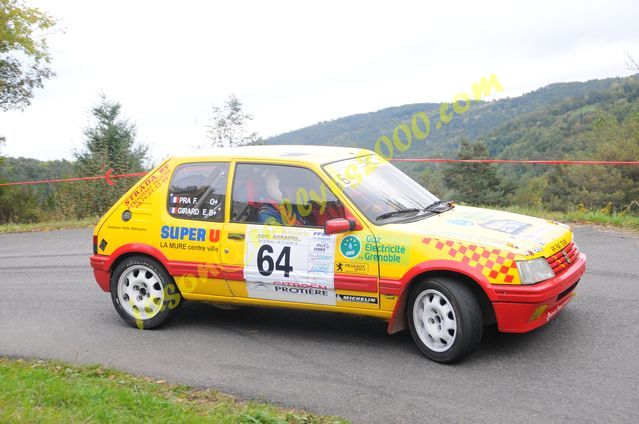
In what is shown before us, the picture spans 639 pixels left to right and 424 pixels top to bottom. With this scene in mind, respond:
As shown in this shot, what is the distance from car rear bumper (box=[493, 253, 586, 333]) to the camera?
4.96m

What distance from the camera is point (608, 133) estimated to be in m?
65.2

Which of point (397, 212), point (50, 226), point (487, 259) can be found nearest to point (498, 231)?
point (487, 259)

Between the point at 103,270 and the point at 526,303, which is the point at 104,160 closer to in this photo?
the point at 103,270

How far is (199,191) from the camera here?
635cm

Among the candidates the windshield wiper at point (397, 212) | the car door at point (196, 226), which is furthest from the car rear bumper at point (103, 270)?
the windshield wiper at point (397, 212)

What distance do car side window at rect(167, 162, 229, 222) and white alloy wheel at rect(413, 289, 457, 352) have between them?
Answer: 209 cm

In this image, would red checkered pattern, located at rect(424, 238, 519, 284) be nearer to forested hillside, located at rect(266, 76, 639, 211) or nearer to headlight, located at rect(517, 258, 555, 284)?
headlight, located at rect(517, 258, 555, 284)

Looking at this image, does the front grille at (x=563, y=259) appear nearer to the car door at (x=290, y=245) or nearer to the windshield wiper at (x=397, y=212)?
the windshield wiper at (x=397, y=212)

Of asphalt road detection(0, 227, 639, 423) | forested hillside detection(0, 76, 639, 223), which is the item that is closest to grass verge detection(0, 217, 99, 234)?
asphalt road detection(0, 227, 639, 423)

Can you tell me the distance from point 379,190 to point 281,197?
917 millimetres

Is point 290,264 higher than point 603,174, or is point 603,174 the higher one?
point 603,174

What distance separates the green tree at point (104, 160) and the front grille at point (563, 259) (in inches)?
569

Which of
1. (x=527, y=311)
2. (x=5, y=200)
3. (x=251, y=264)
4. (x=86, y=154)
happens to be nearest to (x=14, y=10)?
(x=5, y=200)

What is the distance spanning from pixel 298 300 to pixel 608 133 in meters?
67.0
